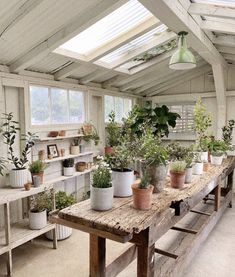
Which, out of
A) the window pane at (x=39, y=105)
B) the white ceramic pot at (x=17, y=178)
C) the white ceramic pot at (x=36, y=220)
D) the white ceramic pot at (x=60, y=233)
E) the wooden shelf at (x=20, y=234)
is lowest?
the white ceramic pot at (x=60, y=233)

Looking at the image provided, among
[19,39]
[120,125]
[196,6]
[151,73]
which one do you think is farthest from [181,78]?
[19,39]

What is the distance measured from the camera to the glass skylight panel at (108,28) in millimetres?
2787

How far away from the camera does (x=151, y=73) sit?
513 cm

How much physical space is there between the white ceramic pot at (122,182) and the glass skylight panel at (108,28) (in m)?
1.84

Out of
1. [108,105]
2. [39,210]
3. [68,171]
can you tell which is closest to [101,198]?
[39,210]

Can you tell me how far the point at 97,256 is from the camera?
177 cm

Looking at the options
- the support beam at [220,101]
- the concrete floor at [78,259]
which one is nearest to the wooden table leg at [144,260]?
the concrete floor at [78,259]

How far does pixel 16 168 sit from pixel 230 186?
368 centimetres

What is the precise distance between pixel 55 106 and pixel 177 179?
2.53 m

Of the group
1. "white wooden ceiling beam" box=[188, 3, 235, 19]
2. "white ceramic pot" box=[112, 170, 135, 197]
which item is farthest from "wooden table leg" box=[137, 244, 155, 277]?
"white wooden ceiling beam" box=[188, 3, 235, 19]

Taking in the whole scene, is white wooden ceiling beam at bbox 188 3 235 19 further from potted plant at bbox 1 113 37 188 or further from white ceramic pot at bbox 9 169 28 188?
white ceramic pot at bbox 9 169 28 188

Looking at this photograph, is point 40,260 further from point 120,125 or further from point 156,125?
point 120,125

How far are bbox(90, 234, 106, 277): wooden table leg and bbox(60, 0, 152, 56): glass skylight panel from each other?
2.29 metres

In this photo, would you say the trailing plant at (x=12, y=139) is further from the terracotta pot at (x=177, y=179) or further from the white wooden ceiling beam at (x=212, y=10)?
the white wooden ceiling beam at (x=212, y=10)
